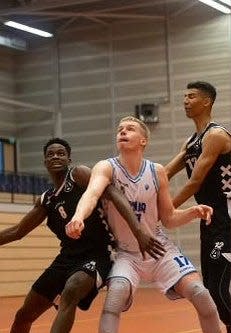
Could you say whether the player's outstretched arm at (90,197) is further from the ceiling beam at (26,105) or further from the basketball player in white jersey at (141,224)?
the ceiling beam at (26,105)

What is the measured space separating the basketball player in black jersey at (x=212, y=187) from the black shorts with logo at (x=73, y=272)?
752mm

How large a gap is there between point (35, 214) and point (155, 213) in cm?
88

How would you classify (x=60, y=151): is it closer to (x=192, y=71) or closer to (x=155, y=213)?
(x=155, y=213)

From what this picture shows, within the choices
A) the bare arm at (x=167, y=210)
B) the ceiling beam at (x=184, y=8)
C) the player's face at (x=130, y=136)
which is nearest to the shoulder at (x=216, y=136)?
the bare arm at (x=167, y=210)

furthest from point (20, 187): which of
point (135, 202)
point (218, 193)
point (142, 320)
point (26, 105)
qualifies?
point (135, 202)

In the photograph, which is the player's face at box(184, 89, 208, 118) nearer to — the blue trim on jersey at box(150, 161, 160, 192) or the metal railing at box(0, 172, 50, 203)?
the blue trim on jersey at box(150, 161, 160, 192)

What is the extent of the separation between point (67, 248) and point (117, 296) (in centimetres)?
74

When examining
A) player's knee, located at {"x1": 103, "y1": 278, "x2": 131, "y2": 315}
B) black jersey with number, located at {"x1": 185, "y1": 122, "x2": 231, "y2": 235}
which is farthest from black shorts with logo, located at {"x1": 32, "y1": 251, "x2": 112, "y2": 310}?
black jersey with number, located at {"x1": 185, "y1": 122, "x2": 231, "y2": 235}

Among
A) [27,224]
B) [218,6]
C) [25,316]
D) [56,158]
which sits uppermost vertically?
[218,6]

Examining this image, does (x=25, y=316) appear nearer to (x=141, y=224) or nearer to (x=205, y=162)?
(x=141, y=224)

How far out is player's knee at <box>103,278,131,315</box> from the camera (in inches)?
170

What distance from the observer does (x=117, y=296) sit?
4.34 meters

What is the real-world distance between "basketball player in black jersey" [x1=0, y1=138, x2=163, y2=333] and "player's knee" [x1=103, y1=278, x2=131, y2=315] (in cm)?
25

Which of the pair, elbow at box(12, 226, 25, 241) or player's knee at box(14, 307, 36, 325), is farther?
elbow at box(12, 226, 25, 241)
